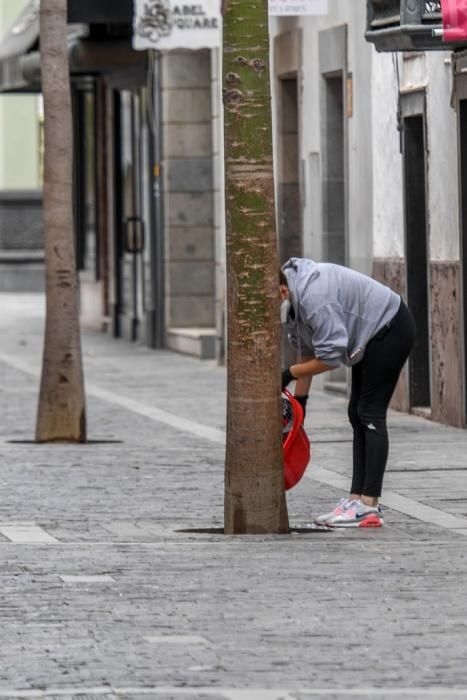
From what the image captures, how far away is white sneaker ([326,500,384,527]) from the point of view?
1051 cm

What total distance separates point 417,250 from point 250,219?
24.6 feet

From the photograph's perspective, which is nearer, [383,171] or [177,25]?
A: [383,171]

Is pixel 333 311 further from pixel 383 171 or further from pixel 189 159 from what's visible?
pixel 189 159

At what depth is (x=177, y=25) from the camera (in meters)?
21.1

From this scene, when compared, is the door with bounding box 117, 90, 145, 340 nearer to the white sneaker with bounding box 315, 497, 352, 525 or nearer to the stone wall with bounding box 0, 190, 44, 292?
the stone wall with bounding box 0, 190, 44, 292

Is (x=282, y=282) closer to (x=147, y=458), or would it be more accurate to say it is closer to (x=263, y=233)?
(x=263, y=233)

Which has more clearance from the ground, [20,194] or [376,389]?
[20,194]

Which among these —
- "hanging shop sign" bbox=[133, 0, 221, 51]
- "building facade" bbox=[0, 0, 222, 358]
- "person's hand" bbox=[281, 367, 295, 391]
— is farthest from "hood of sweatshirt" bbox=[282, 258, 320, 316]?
"building facade" bbox=[0, 0, 222, 358]

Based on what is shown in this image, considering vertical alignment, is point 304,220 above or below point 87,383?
above

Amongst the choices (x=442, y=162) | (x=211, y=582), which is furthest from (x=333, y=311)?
(x=442, y=162)

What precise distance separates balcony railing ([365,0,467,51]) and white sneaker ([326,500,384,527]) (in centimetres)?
474

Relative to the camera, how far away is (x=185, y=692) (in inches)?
264

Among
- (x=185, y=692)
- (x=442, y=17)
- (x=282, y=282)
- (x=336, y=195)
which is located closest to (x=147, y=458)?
(x=442, y=17)

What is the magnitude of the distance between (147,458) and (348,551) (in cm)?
457
